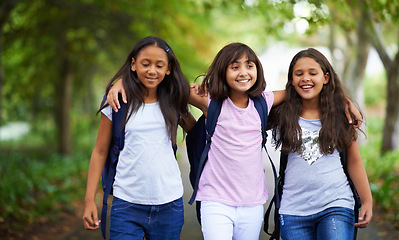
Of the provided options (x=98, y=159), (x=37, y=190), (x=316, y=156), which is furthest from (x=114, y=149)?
(x=37, y=190)

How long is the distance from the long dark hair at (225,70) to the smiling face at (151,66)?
0.41m

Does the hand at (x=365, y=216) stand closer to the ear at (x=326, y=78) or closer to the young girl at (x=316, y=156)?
the young girl at (x=316, y=156)

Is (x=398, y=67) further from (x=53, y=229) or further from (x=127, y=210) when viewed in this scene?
(x=127, y=210)

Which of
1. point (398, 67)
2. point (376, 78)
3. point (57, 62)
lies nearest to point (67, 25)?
point (57, 62)

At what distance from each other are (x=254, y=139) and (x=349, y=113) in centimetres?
72

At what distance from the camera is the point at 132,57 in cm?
313

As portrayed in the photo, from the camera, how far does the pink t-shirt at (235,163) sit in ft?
10.00

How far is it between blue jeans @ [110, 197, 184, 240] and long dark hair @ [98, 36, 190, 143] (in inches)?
18.8

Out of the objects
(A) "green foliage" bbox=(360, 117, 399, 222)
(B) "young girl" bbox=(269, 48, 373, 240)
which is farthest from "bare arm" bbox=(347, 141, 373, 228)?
(A) "green foliage" bbox=(360, 117, 399, 222)

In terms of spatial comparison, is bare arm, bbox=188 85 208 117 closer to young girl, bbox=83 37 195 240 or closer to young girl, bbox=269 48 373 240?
young girl, bbox=83 37 195 240

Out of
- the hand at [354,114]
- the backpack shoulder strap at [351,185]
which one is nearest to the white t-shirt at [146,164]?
the backpack shoulder strap at [351,185]

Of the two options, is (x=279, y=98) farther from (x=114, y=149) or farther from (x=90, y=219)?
(x=90, y=219)

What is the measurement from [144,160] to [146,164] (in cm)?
3

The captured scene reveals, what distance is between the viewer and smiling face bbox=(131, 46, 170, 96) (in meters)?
3.02
